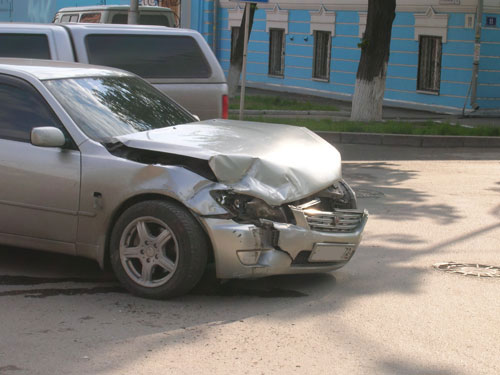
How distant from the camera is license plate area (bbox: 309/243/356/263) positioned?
6051 mm

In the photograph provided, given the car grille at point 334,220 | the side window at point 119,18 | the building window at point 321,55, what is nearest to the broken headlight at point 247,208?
the car grille at point 334,220

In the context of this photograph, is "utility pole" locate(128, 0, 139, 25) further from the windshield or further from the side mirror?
the side mirror

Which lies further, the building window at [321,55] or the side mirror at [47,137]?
the building window at [321,55]

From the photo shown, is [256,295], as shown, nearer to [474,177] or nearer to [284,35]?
[474,177]

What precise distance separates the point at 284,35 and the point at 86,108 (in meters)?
23.8

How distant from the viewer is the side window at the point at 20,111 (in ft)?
21.2

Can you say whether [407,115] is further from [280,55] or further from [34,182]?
[34,182]

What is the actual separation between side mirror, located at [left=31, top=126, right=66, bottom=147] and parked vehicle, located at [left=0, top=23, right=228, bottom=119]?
412 centimetres

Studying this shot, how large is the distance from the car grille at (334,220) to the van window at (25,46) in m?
4.99

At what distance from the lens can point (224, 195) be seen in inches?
230

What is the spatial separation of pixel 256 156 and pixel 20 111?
6.03 feet

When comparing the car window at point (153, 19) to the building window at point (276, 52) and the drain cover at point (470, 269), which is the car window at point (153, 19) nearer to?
the building window at point (276, 52)

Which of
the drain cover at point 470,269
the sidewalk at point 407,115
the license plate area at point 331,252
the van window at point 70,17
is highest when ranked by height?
the van window at point 70,17

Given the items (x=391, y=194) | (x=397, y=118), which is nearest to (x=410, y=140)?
(x=397, y=118)
